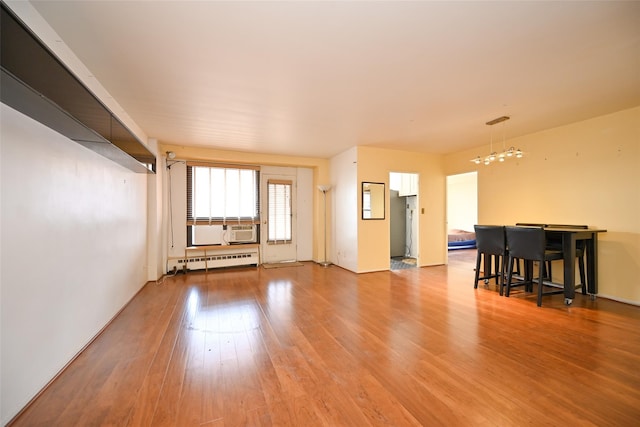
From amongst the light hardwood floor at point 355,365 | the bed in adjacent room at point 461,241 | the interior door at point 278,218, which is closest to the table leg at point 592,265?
the light hardwood floor at point 355,365

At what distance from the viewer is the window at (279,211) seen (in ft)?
19.5

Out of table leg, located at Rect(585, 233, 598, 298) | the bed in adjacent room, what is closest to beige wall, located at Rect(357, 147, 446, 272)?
table leg, located at Rect(585, 233, 598, 298)

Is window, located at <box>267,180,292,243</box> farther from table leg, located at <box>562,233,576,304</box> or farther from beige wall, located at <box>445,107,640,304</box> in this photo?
table leg, located at <box>562,233,576,304</box>

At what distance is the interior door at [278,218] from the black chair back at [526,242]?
4245 mm

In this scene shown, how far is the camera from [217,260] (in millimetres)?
5332

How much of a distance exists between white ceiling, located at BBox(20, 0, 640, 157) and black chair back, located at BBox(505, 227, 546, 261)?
1580mm

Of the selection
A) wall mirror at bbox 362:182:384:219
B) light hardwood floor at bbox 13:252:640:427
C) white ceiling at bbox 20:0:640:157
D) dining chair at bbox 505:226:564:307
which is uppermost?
white ceiling at bbox 20:0:640:157

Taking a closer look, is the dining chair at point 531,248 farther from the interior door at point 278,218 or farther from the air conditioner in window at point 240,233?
the air conditioner in window at point 240,233

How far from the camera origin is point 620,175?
11.0 feet

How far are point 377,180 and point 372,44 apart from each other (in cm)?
339

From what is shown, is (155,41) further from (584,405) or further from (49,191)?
(584,405)

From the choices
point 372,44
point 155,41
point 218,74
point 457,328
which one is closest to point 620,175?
point 457,328

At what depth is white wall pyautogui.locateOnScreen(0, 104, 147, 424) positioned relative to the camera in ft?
4.70

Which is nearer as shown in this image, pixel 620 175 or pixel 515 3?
pixel 515 3
